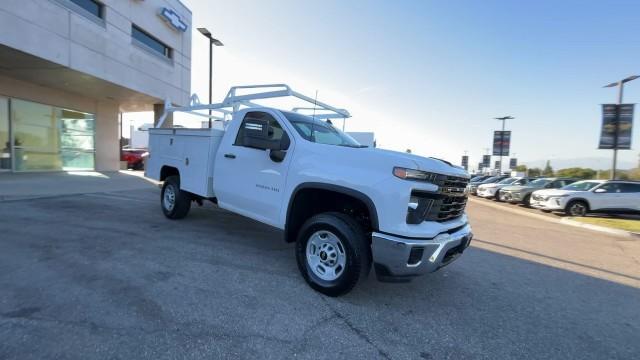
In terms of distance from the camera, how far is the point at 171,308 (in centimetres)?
289

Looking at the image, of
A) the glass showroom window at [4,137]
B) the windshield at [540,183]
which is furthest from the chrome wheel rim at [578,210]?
the glass showroom window at [4,137]

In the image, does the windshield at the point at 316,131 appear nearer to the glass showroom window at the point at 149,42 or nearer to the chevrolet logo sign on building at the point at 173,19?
the glass showroom window at the point at 149,42

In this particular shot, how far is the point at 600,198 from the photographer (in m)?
12.3

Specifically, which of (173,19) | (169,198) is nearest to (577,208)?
(169,198)

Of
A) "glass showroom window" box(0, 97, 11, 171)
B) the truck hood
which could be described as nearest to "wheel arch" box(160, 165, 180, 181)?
the truck hood

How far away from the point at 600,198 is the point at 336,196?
14.1 meters

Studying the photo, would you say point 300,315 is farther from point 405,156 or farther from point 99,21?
point 99,21

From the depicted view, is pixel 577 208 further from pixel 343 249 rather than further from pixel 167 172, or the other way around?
pixel 167 172

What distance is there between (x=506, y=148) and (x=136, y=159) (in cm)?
3607

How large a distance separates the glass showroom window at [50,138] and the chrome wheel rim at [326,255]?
52.7 feet

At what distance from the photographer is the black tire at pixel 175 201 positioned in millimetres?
5988

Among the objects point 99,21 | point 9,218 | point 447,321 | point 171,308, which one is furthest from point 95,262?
point 99,21

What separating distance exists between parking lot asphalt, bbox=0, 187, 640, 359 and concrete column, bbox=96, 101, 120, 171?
44.1 feet

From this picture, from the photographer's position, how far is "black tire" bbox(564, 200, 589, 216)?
494 inches
